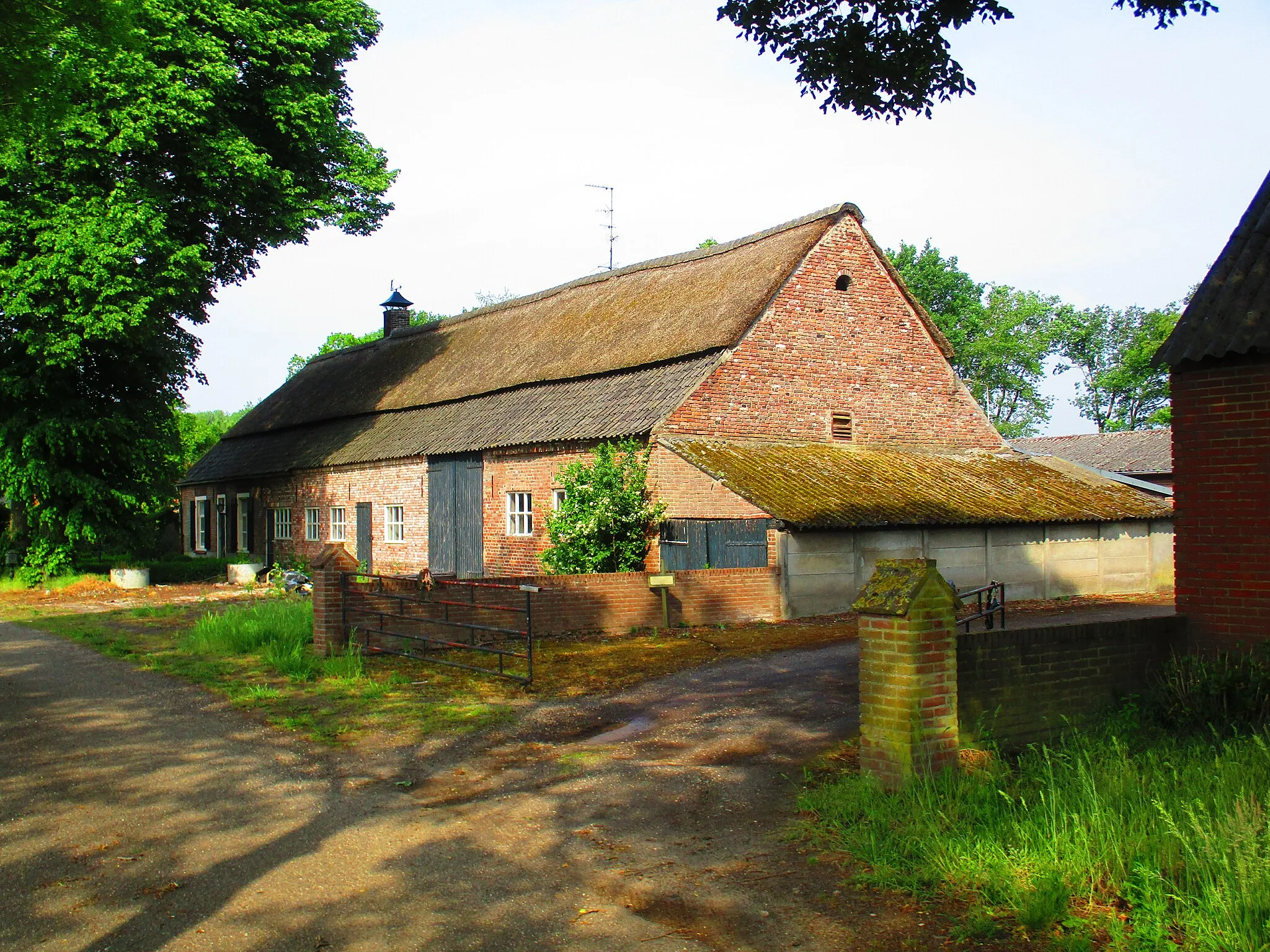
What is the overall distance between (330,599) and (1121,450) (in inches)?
1748

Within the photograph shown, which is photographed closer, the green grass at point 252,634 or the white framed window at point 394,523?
the green grass at point 252,634

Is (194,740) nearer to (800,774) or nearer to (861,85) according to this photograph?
(800,774)

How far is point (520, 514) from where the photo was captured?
23516 millimetres

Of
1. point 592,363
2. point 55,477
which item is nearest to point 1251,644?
point 592,363

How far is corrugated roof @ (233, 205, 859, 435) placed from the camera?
23.2 meters

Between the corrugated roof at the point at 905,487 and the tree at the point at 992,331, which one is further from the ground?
the tree at the point at 992,331

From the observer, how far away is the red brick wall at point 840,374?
21719 millimetres

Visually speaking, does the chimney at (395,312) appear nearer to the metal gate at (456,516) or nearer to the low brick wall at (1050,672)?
the metal gate at (456,516)

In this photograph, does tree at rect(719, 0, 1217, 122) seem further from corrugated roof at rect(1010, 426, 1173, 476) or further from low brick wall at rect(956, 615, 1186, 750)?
corrugated roof at rect(1010, 426, 1173, 476)

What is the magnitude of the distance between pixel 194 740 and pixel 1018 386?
215ft

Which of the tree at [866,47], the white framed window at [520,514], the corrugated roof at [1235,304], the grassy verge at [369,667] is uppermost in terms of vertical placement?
the tree at [866,47]

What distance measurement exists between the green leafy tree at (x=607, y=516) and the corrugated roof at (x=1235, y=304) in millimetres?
11038

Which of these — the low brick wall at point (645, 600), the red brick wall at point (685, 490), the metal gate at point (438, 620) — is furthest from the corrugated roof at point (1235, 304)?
the red brick wall at point (685, 490)

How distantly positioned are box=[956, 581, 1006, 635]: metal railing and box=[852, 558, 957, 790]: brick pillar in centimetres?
112
